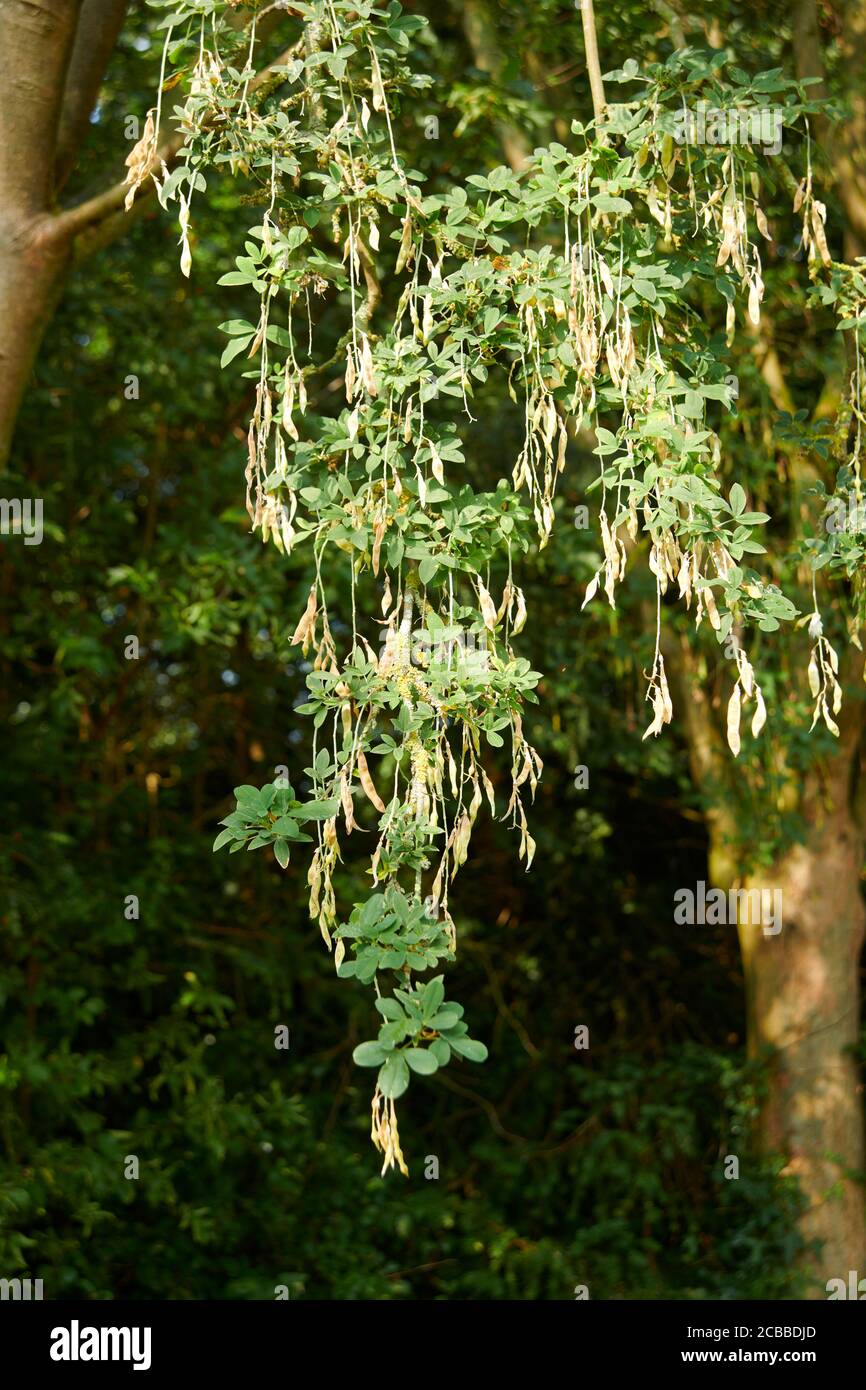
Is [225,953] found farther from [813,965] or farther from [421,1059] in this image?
[421,1059]

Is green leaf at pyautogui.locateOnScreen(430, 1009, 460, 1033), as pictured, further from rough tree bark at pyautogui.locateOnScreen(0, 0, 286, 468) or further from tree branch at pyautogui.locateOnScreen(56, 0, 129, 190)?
tree branch at pyautogui.locateOnScreen(56, 0, 129, 190)

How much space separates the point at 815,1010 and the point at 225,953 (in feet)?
6.78

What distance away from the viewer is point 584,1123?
564cm

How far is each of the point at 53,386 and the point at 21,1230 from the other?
273cm

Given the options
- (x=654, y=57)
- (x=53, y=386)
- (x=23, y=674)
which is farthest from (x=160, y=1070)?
(x=654, y=57)

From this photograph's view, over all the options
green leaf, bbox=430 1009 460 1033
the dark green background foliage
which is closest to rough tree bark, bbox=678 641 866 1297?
the dark green background foliage

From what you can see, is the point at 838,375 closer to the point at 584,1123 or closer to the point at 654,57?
the point at 654,57

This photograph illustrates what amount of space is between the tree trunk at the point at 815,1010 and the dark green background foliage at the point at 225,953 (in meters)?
0.15

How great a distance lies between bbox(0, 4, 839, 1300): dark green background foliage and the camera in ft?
15.4

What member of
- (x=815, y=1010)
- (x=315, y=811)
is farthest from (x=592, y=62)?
(x=815, y=1010)

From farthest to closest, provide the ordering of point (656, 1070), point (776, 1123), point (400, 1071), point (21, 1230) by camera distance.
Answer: point (656, 1070) → point (776, 1123) → point (21, 1230) → point (400, 1071)

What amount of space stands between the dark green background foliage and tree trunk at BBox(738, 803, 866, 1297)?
0.15 m

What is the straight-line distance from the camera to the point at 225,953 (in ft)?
17.1
